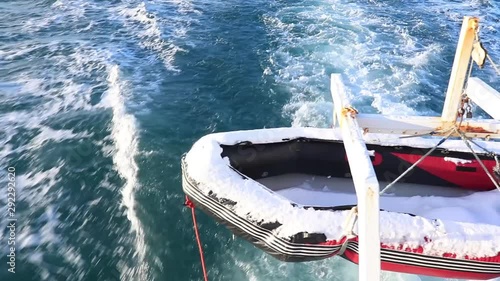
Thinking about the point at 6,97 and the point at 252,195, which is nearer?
the point at 252,195

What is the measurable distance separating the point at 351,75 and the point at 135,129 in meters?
4.99

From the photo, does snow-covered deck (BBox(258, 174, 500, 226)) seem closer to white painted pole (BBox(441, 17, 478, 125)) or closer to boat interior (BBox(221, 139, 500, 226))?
boat interior (BBox(221, 139, 500, 226))

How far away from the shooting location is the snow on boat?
3758 mm

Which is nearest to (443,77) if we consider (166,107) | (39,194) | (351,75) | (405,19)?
(351,75)

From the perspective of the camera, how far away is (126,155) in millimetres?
7055

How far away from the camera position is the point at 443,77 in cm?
947

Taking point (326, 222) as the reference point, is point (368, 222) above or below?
above

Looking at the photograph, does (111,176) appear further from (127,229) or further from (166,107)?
(166,107)

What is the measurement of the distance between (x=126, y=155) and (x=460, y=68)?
17.1ft

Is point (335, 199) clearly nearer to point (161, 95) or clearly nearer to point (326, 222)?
point (326, 222)

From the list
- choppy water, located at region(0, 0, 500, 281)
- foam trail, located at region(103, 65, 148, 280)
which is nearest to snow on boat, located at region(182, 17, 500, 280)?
choppy water, located at region(0, 0, 500, 281)

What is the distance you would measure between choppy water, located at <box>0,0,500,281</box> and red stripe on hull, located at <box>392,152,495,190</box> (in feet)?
4.56

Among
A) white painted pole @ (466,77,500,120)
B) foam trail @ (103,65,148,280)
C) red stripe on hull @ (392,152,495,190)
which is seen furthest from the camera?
foam trail @ (103,65,148,280)

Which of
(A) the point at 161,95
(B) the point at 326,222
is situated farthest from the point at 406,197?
(A) the point at 161,95
